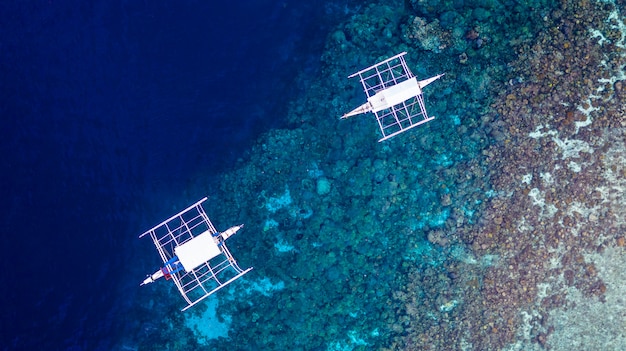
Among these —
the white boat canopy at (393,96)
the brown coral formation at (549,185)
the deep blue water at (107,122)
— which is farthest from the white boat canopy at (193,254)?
Result: the brown coral formation at (549,185)

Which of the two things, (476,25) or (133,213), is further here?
(133,213)

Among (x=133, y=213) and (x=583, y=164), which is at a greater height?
(x=133, y=213)

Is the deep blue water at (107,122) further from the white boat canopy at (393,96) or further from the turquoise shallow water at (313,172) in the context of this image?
the white boat canopy at (393,96)

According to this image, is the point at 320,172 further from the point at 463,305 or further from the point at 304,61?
the point at 463,305

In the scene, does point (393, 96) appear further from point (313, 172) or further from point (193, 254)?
point (193, 254)

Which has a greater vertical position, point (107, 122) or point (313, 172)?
point (107, 122)

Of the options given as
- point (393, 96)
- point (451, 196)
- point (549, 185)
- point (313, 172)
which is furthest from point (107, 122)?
point (549, 185)

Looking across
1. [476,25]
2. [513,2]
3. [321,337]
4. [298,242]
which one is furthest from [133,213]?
[513,2]
